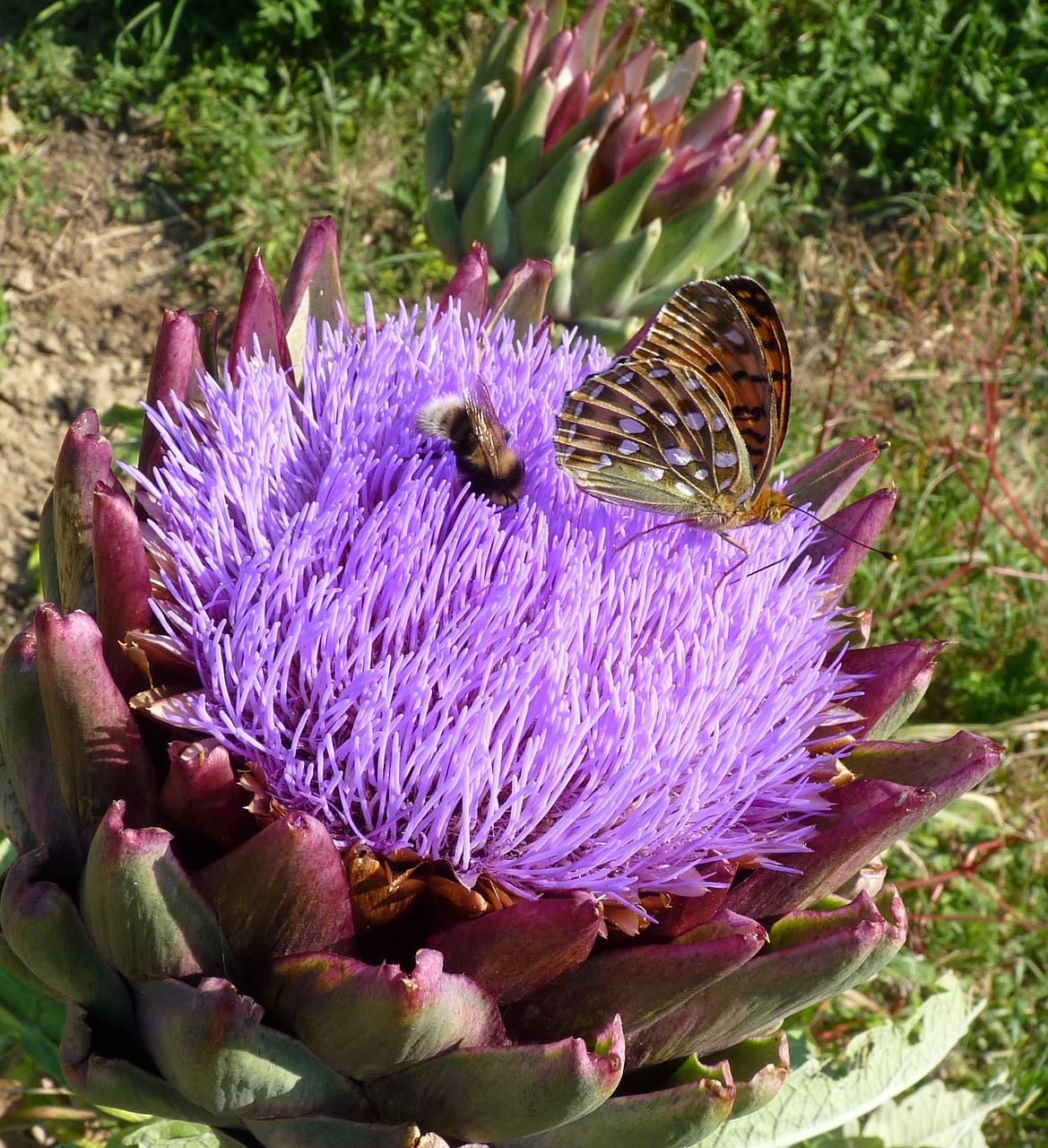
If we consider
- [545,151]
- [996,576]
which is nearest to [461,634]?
[545,151]

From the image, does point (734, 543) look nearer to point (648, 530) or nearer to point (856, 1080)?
point (648, 530)

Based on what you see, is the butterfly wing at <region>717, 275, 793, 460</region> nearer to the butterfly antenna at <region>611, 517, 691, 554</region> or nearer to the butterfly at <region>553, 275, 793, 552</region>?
the butterfly at <region>553, 275, 793, 552</region>

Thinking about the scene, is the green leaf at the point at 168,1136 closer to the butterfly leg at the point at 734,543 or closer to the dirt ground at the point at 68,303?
the butterfly leg at the point at 734,543

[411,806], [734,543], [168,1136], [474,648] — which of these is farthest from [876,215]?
[168,1136]

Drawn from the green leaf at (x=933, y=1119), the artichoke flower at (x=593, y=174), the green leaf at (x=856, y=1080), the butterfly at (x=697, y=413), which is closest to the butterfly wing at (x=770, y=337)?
the butterfly at (x=697, y=413)

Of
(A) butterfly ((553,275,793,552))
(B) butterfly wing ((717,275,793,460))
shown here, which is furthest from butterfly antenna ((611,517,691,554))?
(B) butterfly wing ((717,275,793,460))

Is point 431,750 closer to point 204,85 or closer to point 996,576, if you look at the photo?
point 996,576
